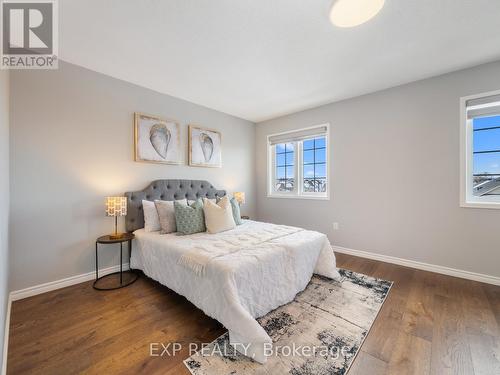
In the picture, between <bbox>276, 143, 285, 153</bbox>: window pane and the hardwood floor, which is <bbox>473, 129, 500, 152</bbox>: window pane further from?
<bbox>276, 143, 285, 153</bbox>: window pane

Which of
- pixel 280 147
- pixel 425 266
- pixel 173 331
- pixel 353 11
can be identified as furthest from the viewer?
pixel 280 147

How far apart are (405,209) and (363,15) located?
2390 millimetres

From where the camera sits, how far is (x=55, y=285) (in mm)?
2184

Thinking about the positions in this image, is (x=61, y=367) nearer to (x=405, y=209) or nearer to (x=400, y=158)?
(x=405, y=209)

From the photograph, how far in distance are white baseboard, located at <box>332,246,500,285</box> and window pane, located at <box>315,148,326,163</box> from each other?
4.93 feet

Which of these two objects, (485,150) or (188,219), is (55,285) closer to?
(188,219)

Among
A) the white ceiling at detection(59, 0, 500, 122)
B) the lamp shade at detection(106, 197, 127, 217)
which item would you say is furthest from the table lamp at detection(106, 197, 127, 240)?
the white ceiling at detection(59, 0, 500, 122)

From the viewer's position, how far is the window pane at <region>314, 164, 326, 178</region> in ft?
11.9

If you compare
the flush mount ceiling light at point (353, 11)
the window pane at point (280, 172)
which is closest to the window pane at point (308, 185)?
the window pane at point (280, 172)

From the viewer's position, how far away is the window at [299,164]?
3643mm

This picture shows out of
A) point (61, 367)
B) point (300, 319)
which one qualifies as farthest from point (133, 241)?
point (300, 319)

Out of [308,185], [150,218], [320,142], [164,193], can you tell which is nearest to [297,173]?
[308,185]

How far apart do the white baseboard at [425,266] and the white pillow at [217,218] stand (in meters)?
1.96

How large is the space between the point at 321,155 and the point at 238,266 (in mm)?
2791
